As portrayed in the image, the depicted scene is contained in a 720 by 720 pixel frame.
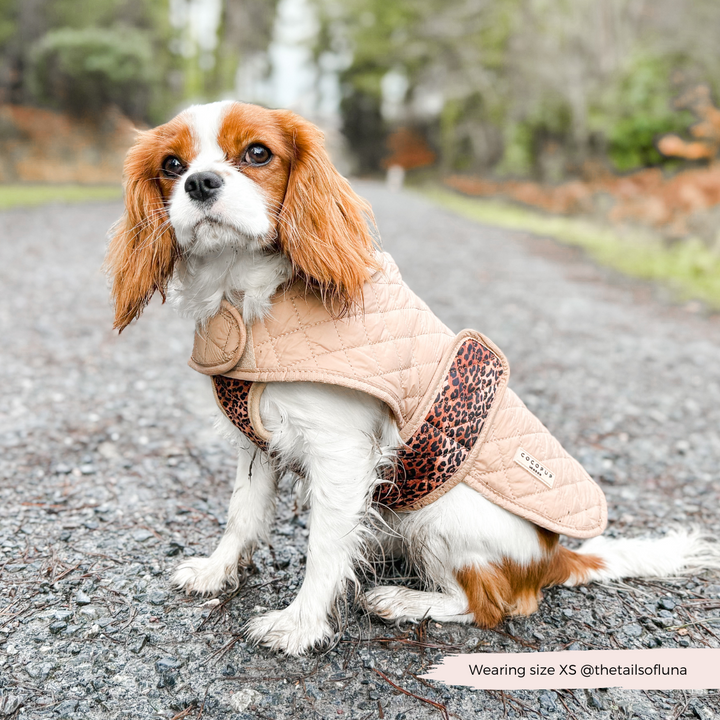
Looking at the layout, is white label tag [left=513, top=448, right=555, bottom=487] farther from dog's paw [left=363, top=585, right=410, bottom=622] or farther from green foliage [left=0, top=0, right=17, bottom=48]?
green foliage [left=0, top=0, right=17, bottom=48]

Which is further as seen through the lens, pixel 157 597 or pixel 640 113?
pixel 640 113

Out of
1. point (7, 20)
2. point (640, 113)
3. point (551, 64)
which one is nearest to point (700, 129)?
point (640, 113)

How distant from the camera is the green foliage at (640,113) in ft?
49.6

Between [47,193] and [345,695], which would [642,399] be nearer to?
[345,695]

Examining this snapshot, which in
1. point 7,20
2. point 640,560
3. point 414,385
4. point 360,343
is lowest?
point 640,560

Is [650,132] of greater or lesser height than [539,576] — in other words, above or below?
above

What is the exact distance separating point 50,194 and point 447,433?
1353cm

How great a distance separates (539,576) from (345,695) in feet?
2.70

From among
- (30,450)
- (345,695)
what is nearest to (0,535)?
(30,450)

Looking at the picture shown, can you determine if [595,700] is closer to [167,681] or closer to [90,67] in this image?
[167,681]

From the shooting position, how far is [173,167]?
204cm

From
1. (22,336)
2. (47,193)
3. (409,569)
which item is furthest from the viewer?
(47,193)

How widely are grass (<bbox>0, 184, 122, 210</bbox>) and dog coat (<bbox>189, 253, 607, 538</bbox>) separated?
11137 mm

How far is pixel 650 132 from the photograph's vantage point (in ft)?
50.6
